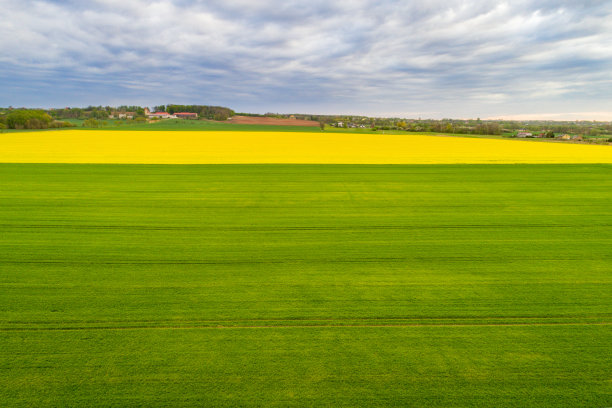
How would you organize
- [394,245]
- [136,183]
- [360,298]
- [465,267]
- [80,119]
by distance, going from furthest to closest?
[80,119]
[136,183]
[394,245]
[465,267]
[360,298]

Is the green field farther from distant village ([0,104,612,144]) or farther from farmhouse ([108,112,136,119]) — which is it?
farmhouse ([108,112,136,119])

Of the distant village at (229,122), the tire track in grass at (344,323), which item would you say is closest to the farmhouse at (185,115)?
the distant village at (229,122)

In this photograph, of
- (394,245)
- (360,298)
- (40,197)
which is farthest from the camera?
(40,197)

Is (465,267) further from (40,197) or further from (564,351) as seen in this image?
(40,197)

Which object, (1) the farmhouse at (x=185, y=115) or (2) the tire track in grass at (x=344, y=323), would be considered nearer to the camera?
(2) the tire track in grass at (x=344, y=323)

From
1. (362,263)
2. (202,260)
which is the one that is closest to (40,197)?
(202,260)

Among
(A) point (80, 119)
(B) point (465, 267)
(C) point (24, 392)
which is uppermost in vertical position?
(A) point (80, 119)

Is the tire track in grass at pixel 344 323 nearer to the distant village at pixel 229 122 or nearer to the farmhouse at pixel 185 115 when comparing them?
the distant village at pixel 229 122

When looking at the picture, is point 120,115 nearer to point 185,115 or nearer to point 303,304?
point 185,115
